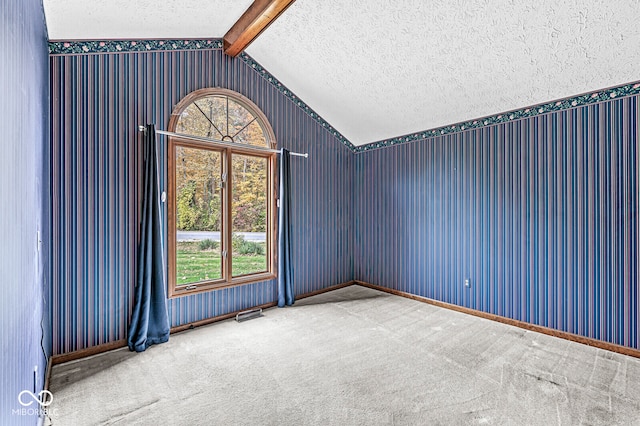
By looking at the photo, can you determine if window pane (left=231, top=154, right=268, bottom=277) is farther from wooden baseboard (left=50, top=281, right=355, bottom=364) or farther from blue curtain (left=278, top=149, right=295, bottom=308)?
→ wooden baseboard (left=50, top=281, right=355, bottom=364)

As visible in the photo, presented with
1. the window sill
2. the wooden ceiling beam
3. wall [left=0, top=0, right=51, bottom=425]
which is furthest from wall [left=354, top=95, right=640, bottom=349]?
wall [left=0, top=0, right=51, bottom=425]

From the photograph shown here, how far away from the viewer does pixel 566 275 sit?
10.2 feet

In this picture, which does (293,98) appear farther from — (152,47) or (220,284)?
(220,284)

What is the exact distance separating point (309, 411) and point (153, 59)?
3.43m

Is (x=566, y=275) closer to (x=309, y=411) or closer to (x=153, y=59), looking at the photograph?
(x=309, y=411)

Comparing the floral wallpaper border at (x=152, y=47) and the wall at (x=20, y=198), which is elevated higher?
the floral wallpaper border at (x=152, y=47)

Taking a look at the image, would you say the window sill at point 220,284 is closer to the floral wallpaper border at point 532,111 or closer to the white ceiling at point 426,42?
the white ceiling at point 426,42

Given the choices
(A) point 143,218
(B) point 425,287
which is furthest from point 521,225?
(A) point 143,218

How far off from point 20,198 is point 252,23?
2474 mm

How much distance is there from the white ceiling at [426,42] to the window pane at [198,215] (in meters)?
1.28

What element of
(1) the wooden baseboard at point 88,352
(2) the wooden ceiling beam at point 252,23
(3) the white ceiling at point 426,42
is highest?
(2) the wooden ceiling beam at point 252,23

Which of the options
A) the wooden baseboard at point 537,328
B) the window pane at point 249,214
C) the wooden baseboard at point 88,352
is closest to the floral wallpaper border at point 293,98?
the window pane at point 249,214

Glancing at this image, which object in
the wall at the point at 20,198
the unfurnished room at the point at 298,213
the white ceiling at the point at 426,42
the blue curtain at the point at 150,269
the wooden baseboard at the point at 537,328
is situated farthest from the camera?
the blue curtain at the point at 150,269

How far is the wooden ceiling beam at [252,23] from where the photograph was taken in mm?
2822
